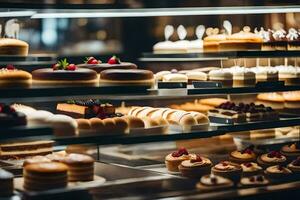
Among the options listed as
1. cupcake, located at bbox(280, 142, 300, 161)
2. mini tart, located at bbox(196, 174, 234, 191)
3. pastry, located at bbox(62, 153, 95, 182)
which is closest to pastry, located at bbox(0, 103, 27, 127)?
pastry, located at bbox(62, 153, 95, 182)

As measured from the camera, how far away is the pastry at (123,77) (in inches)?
176

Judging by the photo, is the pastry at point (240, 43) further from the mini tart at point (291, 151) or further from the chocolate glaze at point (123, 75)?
the chocolate glaze at point (123, 75)

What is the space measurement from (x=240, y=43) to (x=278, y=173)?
1206mm

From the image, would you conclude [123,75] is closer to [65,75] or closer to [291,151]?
[65,75]

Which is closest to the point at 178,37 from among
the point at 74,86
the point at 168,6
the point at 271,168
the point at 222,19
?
the point at 222,19

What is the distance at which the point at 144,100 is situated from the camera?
5863 millimetres

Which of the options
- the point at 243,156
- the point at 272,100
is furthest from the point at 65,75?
the point at 272,100

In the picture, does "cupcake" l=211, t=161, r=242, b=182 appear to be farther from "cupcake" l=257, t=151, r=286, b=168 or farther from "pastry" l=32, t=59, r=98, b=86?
"pastry" l=32, t=59, r=98, b=86

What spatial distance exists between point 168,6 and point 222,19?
1.22 metres

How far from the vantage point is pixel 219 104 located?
237 inches

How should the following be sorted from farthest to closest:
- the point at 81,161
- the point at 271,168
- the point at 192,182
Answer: the point at 271,168, the point at 192,182, the point at 81,161

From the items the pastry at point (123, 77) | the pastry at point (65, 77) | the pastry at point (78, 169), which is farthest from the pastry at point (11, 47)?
the pastry at point (78, 169)

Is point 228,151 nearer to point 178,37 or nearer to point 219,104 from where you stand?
point 219,104

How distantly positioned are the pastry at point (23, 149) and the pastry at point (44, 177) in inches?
27.7
